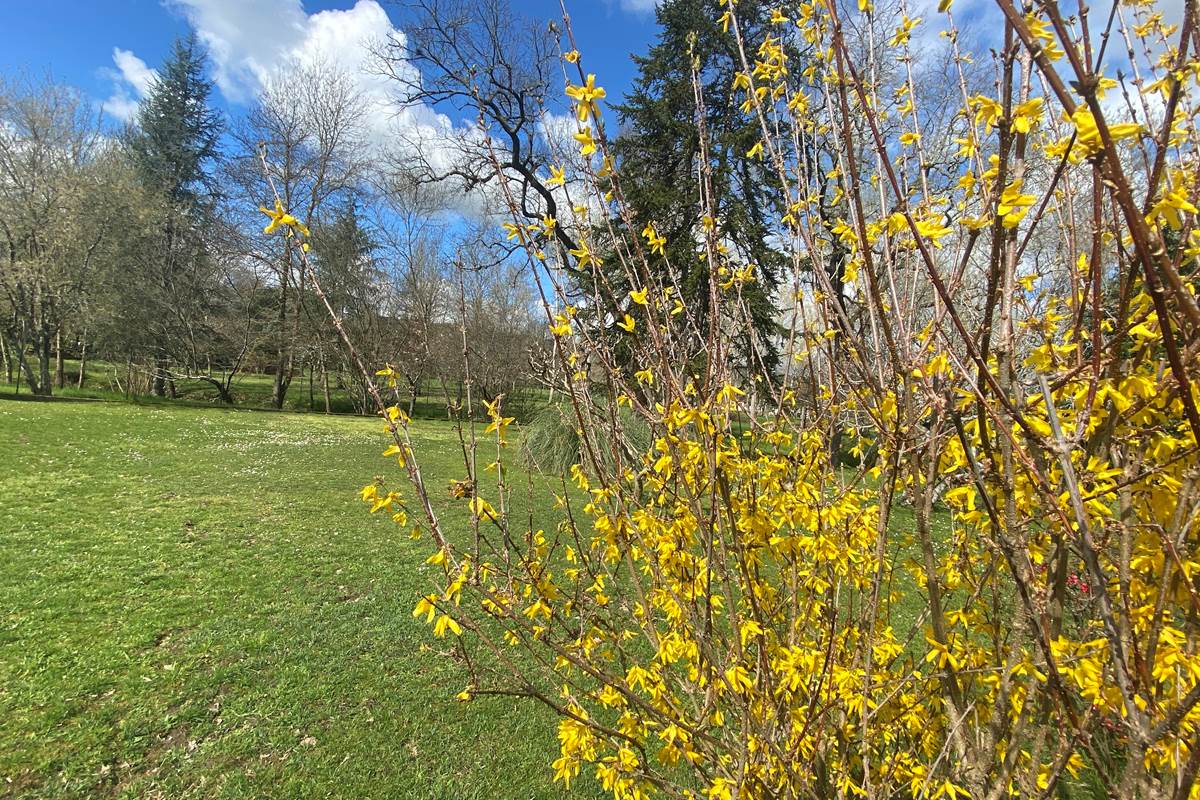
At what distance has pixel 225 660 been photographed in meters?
4.05

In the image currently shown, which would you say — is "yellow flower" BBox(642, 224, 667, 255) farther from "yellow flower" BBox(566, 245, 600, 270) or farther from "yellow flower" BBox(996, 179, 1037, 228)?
"yellow flower" BBox(996, 179, 1037, 228)

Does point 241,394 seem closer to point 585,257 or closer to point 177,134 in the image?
point 177,134

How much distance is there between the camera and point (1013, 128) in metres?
0.84

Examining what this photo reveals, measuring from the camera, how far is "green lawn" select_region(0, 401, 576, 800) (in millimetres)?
3037

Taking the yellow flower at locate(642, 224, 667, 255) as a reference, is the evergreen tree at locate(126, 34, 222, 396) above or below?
above

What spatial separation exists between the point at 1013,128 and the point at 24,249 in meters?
24.8

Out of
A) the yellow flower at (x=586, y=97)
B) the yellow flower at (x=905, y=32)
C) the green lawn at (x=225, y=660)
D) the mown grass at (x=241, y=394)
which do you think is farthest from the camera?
the mown grass at (x=241, y=394)

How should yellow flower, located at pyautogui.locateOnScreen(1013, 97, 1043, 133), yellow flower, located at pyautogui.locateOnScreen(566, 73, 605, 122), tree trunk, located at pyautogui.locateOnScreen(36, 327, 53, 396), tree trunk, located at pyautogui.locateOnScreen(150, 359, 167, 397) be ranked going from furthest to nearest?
tree trunk, located at pyautogui.locateOnScreen(150, 359, 167, 397) → tree trunk, located at pyautogui.locateOnScreen(36, 327, 53, 396) → yellow flower, located at pyautogui.locateOnScreen(566, 73, 605, 122) → yellow flower, located at pyautogui.locateOnScreen(1013, 97, 1043, 133)

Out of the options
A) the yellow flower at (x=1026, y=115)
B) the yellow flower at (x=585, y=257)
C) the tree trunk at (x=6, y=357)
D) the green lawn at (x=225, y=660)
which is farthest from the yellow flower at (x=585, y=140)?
the tree trunk at (x=6, y=357)

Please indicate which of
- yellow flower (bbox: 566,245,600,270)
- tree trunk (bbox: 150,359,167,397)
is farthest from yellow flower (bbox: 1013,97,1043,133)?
tree trunk (bbox: 150,359,167,397)

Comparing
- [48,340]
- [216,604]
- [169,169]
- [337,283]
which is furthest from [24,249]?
[216,604]

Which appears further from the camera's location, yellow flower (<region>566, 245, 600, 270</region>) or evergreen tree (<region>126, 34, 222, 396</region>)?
evergreen tree (<region>126, 34, 222, 396</region>)

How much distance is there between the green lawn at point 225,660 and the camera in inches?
120

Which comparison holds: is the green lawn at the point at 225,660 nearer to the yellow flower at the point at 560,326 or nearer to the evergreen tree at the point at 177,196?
the yellow flower at the point at 560,326
